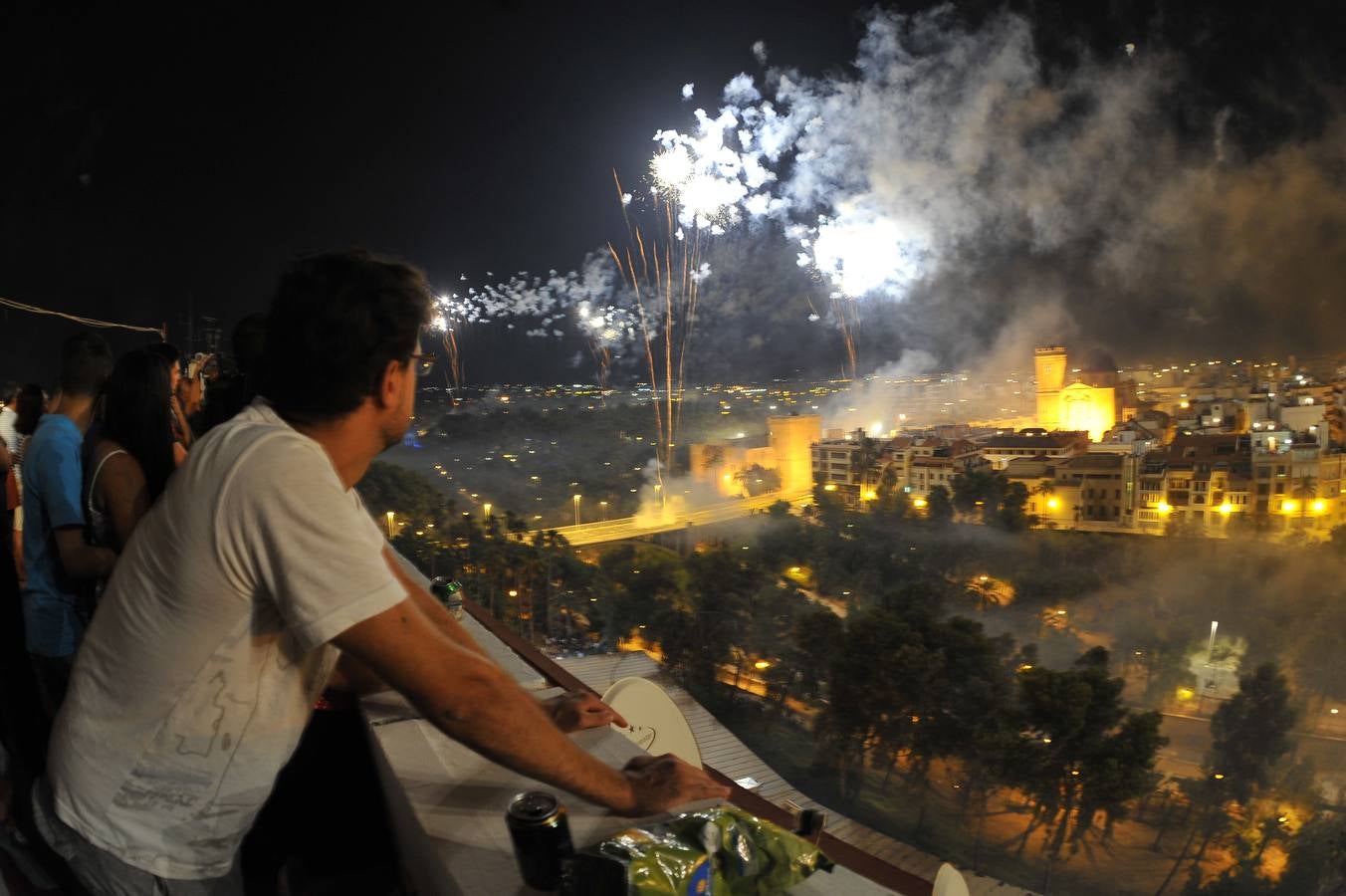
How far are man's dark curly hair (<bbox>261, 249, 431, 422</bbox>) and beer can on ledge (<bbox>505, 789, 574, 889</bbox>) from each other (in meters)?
0.41

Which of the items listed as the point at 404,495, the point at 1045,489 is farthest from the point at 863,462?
the point at 404,495

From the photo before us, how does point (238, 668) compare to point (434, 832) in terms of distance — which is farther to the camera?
point (434, 832)

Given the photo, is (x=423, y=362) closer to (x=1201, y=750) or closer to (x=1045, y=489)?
(x=1201, y=750)

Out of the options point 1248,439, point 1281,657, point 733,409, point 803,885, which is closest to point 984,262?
point 733,409

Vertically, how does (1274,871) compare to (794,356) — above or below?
below

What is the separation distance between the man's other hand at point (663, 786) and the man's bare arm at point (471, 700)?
29 mm

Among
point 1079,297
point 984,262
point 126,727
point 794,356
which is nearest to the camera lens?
point 126,727

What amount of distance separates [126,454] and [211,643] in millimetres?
1083

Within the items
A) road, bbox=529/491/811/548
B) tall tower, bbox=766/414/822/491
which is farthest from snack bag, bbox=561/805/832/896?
tall tower, bbox=766/414/822/491

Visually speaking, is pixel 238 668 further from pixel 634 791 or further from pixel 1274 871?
pixel 1274 871

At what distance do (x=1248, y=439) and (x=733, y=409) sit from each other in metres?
19.2

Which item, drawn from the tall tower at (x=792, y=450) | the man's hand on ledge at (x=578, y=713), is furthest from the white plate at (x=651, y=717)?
the tall tower at (x=792, y=450)

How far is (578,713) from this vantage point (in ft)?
3.48

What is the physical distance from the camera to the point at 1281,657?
45.2 feet
